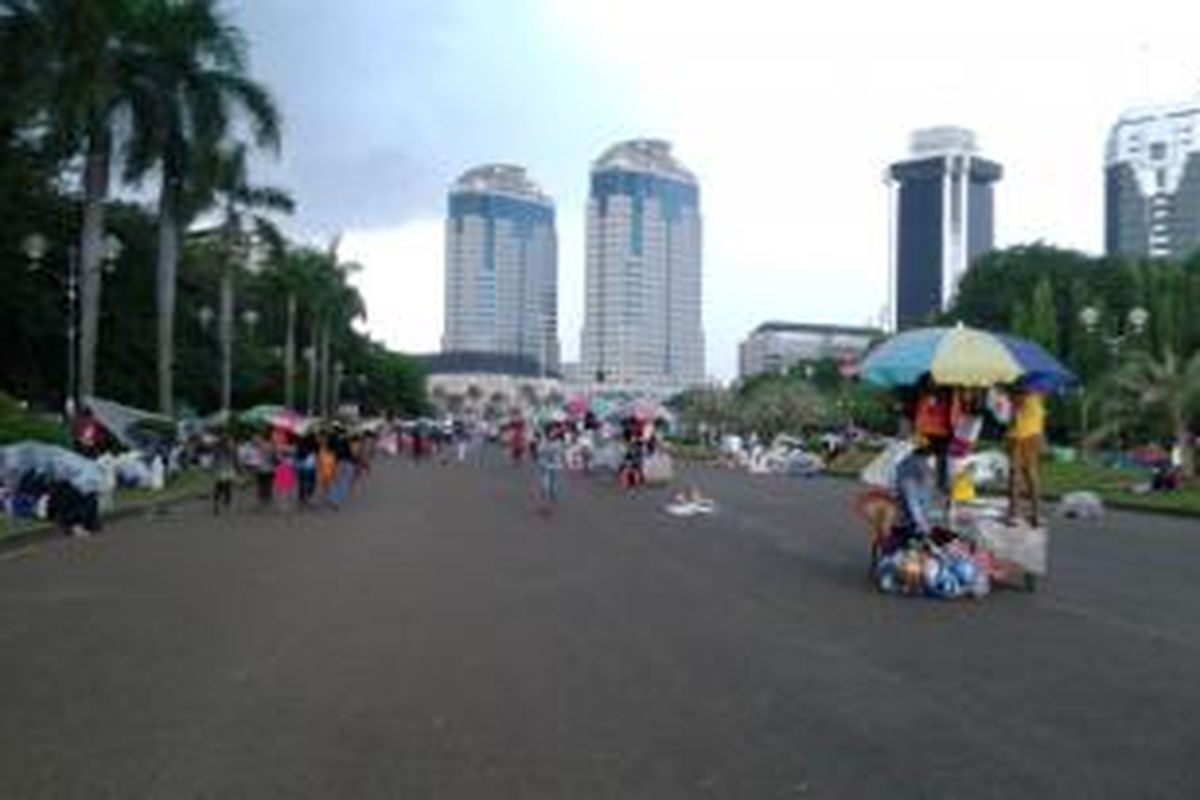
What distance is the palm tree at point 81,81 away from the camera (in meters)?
45.8

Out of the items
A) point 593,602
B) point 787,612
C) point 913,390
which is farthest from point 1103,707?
point 913,390

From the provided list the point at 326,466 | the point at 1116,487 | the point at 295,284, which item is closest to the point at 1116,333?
the point at 295,284

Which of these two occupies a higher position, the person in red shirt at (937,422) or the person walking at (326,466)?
the person in red shirt at (937,422)

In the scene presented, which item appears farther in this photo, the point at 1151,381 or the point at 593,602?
the point at 1151,381

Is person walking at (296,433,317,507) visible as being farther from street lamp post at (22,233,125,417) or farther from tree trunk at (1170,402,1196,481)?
tree trunk at (1170,402,1196,481)

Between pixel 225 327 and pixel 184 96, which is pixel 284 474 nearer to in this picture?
pixel 184 96

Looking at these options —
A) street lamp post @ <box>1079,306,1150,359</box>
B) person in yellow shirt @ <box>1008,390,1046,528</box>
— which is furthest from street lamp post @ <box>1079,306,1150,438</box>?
person in yellow shirt @ <box>1008,390,1046,528</box>

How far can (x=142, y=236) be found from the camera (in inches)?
2793

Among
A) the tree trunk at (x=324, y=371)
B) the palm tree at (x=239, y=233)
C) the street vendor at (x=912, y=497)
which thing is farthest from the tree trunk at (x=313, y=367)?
the street vendor at (x=912, y=497)

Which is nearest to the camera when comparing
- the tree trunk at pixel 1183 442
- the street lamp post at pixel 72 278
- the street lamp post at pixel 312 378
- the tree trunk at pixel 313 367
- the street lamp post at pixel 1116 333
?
the street lamp post at pixel 72 278

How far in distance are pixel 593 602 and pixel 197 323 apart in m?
68.8

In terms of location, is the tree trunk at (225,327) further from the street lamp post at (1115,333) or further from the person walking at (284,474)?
the person walking at (284,474)

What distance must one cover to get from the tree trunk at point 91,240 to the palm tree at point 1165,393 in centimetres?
2880

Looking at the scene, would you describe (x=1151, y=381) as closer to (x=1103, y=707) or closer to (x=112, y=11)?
(x=112, y=11)
